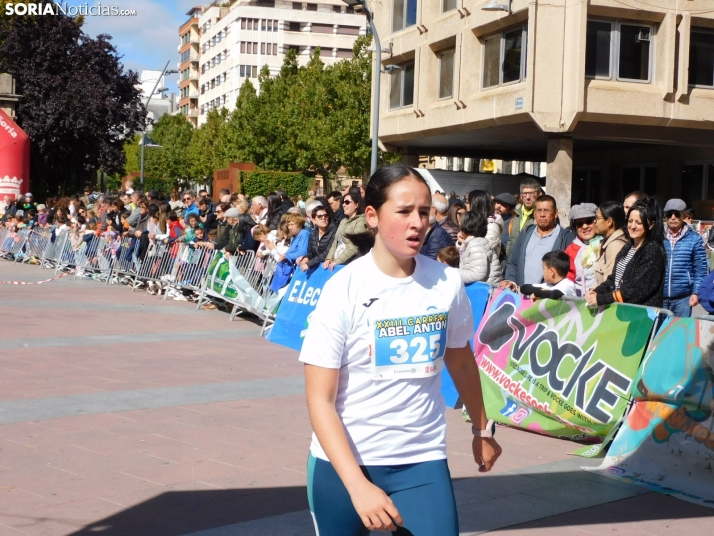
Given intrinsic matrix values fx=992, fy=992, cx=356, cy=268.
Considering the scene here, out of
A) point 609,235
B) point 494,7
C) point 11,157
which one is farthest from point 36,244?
point 609,235

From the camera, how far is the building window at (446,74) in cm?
3253

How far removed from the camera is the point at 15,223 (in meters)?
26.6

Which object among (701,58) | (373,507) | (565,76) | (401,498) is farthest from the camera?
(701,58)

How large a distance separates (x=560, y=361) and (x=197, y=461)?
2786 millimetres

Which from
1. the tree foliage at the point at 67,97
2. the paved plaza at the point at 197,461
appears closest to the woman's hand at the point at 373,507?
the paved plaza at the point at 197,461

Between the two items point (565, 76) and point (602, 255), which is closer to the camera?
point (602, 255)

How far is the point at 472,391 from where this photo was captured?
3.37 meters

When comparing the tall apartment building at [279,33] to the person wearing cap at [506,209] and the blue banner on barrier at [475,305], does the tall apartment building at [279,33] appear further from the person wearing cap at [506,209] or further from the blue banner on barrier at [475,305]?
the blue banner on barrier at [475,305]

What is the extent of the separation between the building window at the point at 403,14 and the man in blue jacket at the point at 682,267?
26880 mm

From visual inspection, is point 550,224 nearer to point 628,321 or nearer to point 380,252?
point 628,321

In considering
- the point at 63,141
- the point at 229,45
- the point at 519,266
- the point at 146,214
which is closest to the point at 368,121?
the point at 63,141

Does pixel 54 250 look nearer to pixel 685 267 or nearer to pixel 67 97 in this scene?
pixel 685 267

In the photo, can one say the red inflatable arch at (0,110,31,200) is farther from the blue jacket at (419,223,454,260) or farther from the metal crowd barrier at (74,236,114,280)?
the blue jacket at (419,223,454,260)

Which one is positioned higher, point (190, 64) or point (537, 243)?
point (190, 64)
